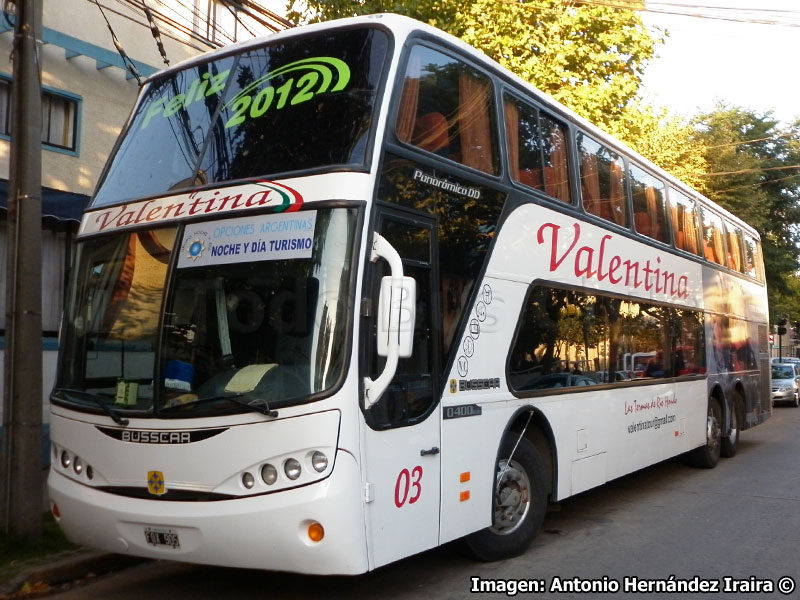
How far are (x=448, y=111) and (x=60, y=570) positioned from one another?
4561mm

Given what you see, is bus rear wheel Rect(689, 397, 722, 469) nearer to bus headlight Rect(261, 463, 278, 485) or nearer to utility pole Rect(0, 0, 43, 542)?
bus headlight Rect(261, 463, 278, 485)

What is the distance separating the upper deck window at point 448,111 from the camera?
241 inches

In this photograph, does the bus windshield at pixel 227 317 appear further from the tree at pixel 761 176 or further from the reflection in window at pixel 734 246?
the tree at pixel 761 176

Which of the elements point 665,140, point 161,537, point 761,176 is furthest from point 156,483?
point 761,176

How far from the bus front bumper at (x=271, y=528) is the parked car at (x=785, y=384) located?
1023 inches

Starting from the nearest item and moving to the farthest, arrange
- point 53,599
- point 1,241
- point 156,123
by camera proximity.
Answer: point 53,599
point 156,123
point 1,241

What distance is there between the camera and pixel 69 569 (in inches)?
261

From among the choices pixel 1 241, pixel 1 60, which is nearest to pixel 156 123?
pixel 1 241

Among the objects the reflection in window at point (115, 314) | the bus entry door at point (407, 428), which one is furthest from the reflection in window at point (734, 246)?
the reflection in window at point (115, 314)

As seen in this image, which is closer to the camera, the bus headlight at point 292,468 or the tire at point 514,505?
the bus headlight at point 292,468

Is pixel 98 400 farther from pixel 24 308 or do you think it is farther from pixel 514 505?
pixel 514 505

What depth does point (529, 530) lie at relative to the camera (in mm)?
7254

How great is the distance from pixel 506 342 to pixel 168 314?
9.21 feet

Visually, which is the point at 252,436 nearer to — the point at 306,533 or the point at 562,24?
the point at 306,533
